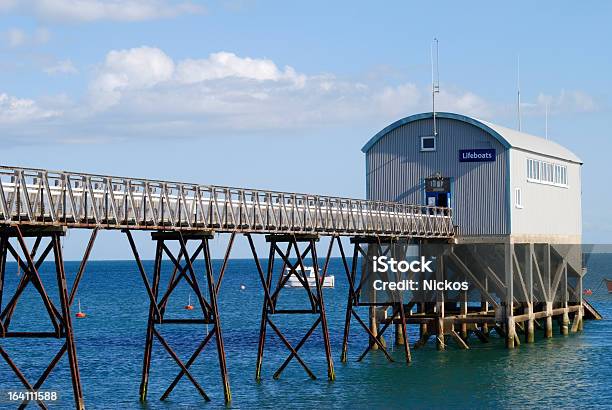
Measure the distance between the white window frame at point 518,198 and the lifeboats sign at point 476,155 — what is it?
1.99 metres

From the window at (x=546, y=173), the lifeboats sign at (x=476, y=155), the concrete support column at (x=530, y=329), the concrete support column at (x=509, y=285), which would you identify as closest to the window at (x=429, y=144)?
the lifeboats sign at (x=476, y=155)

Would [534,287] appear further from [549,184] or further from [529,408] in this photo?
[529,408]

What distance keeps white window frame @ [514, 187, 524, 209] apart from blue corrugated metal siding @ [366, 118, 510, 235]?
96 cm

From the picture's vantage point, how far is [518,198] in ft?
176

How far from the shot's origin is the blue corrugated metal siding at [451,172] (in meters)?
52.8

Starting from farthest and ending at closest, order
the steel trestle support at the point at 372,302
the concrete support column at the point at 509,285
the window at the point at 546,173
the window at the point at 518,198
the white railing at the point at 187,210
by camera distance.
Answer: the window at the point at 546,173 < the window at the point at 518,198 < the concrete support column at the point at 509,285 < the steel trestle support at the point at 372,302 < the white railing at the point at 187,210

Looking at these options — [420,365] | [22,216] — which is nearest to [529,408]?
[420,365]

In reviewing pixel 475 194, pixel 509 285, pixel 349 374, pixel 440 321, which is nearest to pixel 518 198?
pixel 475 194

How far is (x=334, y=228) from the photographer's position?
149 ft

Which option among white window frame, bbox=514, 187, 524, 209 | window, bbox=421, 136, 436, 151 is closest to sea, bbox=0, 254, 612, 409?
white window frame, bbox=514, 187, 524, 209

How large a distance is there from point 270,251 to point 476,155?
48.9 ft

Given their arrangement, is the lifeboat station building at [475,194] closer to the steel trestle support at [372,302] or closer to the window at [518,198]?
the window at [518,198]

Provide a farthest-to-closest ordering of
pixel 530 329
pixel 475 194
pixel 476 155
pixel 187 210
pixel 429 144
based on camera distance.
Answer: pixel 530 329 < pixel 429 144 < pixel 475 194 < pixel 476 155 < pixel 187 210

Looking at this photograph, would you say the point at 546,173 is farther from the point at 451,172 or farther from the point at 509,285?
the point at 509,285
